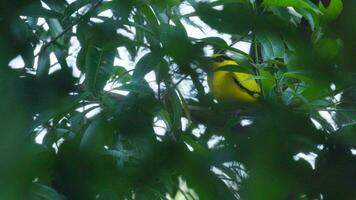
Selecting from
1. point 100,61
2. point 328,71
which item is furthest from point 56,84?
point 100,61

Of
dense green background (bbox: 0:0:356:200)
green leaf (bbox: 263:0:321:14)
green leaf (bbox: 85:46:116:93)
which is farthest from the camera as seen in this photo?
green leaf (bbox: 85:46:116:93)

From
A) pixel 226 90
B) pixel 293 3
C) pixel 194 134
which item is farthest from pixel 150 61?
pixel 226 90

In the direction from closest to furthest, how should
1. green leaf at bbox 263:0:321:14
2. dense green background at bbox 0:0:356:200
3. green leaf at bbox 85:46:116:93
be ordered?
dense green background at bbox 0:0:356:200, green leaf at bbox 263:0:321:14, green leaf at bbox 85:46:116:93

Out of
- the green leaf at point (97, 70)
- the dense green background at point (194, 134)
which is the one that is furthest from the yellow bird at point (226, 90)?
the green leaf at point (97, 70)

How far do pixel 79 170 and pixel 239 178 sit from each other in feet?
0.35

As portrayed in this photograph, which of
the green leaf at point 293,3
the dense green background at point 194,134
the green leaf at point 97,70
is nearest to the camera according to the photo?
the dense green background at point 194,134

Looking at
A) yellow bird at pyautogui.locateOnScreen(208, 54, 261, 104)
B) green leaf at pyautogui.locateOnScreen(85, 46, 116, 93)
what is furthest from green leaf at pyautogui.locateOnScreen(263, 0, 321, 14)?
green leaf at pyautogui.locateOnScreen(85, 46, 116, 93)

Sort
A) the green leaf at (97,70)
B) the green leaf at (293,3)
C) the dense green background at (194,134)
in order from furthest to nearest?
the green leaf at (97,70) < the green leaf at (293,3) < the dense green background at (194,134)

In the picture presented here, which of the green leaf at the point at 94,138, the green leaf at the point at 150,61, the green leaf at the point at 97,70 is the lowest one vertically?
the green leaf at the point at 97,70

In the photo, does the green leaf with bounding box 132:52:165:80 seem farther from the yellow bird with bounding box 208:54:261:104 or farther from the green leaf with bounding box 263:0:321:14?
the green leaf with bounding box 263:0:321:14

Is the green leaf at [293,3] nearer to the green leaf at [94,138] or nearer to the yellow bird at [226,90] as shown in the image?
the yellow bird at [226,90]

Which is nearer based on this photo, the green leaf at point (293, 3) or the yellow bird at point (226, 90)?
the yellow bird at point (226, 90)

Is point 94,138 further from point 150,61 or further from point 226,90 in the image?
point 226,90

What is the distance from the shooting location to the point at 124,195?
39 centimetres
